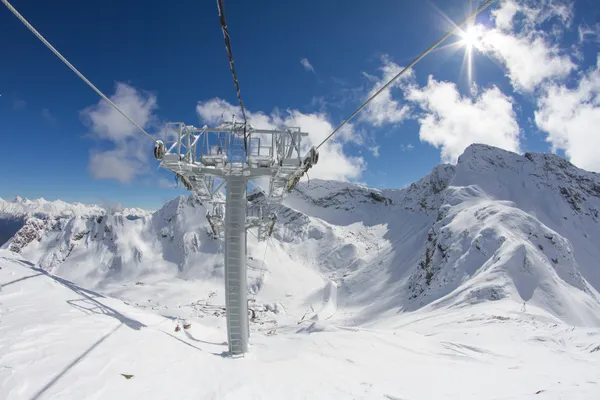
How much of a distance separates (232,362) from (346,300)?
5958cm

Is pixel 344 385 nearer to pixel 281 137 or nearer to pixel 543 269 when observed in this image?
pixel 281 137

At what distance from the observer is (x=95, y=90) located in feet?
24.2

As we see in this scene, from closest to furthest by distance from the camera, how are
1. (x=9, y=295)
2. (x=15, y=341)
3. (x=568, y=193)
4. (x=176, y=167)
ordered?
(x=15, y=341)
(x=9, y=295)
(x=176, y=167)
(x=568, y=193)

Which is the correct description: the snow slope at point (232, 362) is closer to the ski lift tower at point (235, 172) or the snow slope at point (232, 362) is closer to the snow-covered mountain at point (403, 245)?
the ski lift tower at point (235, 172)

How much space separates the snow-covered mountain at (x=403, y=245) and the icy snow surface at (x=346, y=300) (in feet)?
1.35

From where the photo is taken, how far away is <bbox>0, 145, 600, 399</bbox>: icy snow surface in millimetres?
7262

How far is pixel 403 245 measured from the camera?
8469cm

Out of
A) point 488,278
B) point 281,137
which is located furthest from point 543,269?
point 281,137

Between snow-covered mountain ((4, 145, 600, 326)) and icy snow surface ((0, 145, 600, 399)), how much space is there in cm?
41

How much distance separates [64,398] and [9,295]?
16.2 feet

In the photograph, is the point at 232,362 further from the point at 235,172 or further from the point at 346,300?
the point at 346,300

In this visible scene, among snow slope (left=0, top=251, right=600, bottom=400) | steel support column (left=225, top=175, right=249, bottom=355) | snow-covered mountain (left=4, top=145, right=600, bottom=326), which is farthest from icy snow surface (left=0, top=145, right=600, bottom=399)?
steel support column (left=225, top=175, right=249, bottom=355)

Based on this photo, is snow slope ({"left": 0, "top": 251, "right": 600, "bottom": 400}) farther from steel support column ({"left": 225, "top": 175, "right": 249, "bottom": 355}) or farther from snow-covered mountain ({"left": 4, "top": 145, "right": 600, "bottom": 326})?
snow-covered mountain ({"left": 4, "top": 145, "right": 600, "bottom": 326})

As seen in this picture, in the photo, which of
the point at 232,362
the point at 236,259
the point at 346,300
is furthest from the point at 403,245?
the point at 232,362
